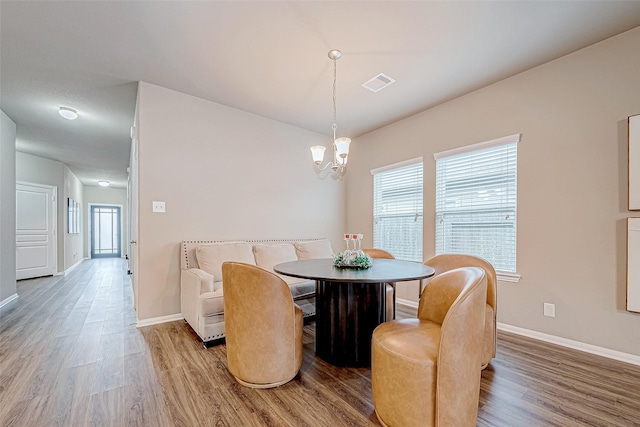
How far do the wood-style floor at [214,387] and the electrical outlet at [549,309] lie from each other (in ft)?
0.98

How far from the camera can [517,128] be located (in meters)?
2.87

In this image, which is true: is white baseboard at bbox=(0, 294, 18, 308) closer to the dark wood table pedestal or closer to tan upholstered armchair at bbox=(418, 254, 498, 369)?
the dark wood table pedestal

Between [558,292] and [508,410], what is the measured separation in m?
1.54

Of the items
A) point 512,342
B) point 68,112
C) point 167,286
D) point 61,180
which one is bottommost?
point 512,342

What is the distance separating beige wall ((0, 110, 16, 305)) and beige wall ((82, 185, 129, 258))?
588 centimetres

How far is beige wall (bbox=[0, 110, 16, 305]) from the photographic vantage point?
3.70 m

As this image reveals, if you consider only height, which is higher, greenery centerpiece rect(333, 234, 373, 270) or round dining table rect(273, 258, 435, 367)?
greenery centerpiece rect(333, 234, 373, 270)

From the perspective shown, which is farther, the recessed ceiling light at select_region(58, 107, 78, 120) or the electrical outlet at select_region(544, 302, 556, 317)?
the recessed ceiling light at select_region(58, 107, 78, 120)

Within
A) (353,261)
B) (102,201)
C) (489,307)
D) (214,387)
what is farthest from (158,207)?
(102,201)

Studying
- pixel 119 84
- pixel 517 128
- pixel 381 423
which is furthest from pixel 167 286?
pixel 517 128

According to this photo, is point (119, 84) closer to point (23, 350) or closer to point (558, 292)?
point (23, 350)

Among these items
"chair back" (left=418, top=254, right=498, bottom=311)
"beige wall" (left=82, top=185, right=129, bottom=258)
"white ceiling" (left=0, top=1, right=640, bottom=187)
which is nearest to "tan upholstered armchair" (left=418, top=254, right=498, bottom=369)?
"chair back" (left=418, top=254, right=498, bottom=311)

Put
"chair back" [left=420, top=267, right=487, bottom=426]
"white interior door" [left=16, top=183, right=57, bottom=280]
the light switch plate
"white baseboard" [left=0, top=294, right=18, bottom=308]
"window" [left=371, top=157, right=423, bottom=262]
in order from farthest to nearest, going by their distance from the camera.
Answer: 1. "white interior door" [left=16, top=183, right=57, bottom=280]
2. "window" [left=371, top=157, right=423, bottom=262]
3. "white baseboard" [left=0, top=294, right=18, bottom=308]
4. the light switch plate
5. "chair back" [left=420, top=267, right=487, bottom=426]

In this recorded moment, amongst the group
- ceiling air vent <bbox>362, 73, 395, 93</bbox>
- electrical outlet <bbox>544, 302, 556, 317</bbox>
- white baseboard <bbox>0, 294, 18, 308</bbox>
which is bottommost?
white baseboard <bbox>0, 294, 18, 308</bbox>
